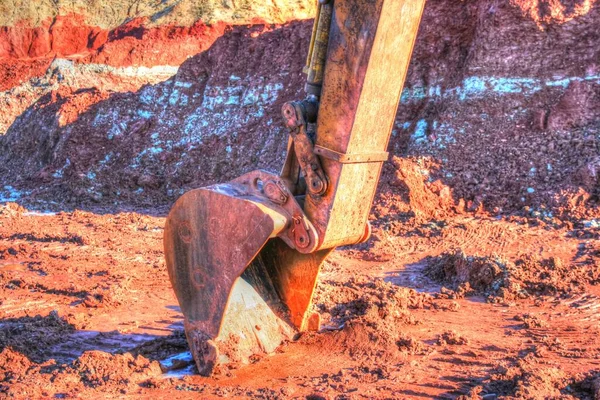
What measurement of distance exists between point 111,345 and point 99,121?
11.7 m

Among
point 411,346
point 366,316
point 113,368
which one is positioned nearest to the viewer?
point 113,368

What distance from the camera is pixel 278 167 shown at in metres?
13.0

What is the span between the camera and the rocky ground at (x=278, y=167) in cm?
470

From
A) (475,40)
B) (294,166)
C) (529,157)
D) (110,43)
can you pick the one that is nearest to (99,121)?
(110,43)

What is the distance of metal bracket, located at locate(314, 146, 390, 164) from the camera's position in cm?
409

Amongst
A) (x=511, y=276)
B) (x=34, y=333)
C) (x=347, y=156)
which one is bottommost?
(x=34, y=333)

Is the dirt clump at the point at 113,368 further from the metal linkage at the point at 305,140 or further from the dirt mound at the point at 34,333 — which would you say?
the metal linkage at the point at 305,140

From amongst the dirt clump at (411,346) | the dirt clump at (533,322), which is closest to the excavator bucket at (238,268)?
the dirt clump at (411,346)

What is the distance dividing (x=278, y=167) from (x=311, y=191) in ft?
29.0

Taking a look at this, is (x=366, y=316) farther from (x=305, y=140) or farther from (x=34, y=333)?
(x=34, y=333)

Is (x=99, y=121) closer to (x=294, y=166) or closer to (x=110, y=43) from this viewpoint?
(x=110, y=43)

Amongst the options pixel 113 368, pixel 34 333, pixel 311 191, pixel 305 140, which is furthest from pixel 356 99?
pixel 34 333

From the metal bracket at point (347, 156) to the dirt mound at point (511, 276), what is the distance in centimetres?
307

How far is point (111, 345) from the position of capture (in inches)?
216
